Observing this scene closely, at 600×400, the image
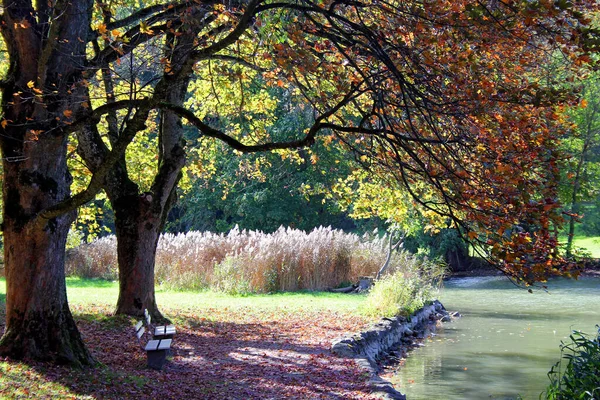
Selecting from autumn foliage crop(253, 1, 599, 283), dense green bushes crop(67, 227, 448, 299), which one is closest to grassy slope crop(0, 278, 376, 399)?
dense green bushes crop(67, 227, 448, 299)

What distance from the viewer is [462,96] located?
734cm

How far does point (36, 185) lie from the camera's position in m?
7.88

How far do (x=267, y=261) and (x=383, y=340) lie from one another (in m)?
7.33

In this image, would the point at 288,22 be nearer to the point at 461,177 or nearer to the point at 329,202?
the point at 461,177

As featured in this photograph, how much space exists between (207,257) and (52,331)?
1308 centimetres

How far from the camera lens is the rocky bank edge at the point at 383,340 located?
8622mm

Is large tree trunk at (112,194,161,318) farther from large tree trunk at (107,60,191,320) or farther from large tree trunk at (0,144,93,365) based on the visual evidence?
large tree trunk at (0,144,93,365)

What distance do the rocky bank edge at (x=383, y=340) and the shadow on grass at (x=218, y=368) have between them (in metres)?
0.22

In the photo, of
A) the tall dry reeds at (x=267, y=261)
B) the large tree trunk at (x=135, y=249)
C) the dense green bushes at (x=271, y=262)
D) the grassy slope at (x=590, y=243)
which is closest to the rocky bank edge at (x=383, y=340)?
the dense green bushes at (x=271, y=262)

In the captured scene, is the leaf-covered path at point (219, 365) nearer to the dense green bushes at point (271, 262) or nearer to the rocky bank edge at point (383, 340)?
the rocky bank edge at point (383, 340)

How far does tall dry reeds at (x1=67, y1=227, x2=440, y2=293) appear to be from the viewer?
19.7 m

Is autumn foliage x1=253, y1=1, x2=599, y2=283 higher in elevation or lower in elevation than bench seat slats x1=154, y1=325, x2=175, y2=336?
higher

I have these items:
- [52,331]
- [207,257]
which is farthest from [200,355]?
[207,257]

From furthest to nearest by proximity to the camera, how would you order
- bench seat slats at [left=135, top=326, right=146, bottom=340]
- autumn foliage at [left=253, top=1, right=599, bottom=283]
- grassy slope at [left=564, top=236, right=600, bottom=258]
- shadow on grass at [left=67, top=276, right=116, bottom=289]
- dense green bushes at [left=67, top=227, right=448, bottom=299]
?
1. grassy slope at [left=564, top=236, right=600, bottom=258]
2. shadow on grass at [left=67, top=276, right=116, bottom=289]
3. dense green bushes at [left=67, top=227, right=448, bottom=299]
4. bench seat slats at [left=135, top=326, right=146, bottom=340]
5. autumn foliage at [left=253, top=1, right=599, bottom=283]
